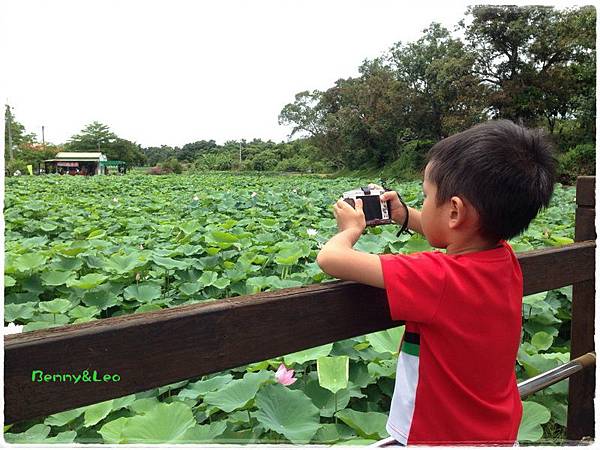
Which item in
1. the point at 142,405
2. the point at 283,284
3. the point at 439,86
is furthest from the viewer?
the point at 439,86

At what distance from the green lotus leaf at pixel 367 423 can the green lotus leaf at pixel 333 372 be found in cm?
5

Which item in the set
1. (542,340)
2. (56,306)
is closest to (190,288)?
(56,306)

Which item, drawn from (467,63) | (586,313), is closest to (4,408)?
(586,313)

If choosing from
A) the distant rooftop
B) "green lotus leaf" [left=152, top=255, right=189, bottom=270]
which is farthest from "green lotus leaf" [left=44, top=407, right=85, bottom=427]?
the distant rooftop

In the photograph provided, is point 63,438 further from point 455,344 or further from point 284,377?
point 455,344

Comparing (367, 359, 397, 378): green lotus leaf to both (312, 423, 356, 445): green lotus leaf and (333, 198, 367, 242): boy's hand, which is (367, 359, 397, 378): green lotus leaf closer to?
(312, 423, 356, 445): green lotus leaf

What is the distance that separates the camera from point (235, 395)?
33.6 inches

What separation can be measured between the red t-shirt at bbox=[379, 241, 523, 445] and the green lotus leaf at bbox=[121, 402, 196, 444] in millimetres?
285

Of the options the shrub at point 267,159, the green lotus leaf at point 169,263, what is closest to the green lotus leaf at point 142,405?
the green lotus leaf at point 169,263

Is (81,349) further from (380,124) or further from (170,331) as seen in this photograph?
(380,124)

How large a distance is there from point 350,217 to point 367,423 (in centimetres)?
43

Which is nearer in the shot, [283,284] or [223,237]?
[283,284]

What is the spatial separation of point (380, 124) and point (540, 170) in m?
1.99

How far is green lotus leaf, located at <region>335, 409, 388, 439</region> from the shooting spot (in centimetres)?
82
